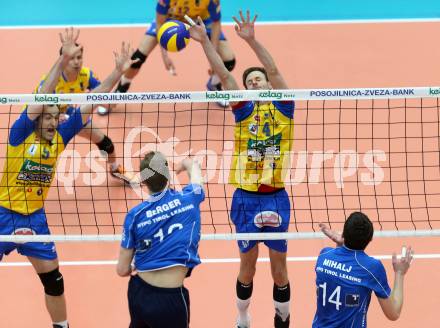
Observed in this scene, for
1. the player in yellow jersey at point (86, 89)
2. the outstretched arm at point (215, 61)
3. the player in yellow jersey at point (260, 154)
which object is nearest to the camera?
the outstretched arm at point (215, 61)

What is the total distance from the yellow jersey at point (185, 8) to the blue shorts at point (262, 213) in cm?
464

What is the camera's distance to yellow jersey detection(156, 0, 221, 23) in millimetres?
10844

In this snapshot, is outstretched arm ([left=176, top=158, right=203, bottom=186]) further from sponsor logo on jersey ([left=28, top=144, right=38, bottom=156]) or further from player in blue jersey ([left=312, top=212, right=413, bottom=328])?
sponsor logo on jersey ([left=28, top=144, right=38, bottom=156])

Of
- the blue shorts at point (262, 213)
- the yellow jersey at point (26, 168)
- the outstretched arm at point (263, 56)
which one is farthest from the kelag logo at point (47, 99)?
the blue shorts at point (262, 213)

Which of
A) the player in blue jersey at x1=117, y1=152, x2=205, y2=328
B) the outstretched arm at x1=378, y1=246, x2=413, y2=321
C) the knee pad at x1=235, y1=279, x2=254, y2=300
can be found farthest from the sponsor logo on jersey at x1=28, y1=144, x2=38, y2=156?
the outstretched arm at x1=378, y1=246, x2=413, y2=321

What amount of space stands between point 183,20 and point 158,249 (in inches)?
242

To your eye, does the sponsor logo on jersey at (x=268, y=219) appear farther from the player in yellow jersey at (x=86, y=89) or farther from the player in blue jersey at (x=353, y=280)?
the player in yellow jersey at (x=86, y=89)

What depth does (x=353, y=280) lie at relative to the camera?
5434 mm

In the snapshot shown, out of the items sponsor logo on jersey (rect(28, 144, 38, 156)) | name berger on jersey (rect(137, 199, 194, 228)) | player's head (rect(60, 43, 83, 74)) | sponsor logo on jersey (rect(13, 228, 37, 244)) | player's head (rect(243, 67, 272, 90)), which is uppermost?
player's head (rect(60, 43, 83, 74))

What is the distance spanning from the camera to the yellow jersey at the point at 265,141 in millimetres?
6828

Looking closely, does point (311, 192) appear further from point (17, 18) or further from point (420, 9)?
point (17, 18)

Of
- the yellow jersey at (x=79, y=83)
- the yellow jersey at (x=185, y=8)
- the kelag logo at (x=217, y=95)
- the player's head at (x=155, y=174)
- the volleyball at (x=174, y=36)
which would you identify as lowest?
the player's head at (x=155, y=174)

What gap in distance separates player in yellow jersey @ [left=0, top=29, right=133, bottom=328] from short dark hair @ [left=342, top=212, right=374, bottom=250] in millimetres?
2740

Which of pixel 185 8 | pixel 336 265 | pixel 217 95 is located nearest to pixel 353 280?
pixel 336 265
